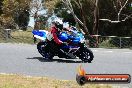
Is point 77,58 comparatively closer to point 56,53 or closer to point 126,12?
point 56,53

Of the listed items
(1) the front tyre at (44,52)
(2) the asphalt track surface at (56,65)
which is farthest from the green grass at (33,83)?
(1) the front tyre at (44,52)

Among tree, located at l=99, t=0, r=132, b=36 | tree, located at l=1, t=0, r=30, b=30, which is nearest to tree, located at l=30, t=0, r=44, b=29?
tree, located at l=1, t=0, r=30, b=30

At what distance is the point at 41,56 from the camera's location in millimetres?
17266

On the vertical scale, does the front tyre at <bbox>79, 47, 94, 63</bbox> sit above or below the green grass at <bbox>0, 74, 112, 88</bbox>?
below

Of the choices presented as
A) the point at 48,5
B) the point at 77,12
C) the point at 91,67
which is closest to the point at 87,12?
the point at 77,12

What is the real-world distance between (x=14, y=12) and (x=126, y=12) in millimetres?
22682

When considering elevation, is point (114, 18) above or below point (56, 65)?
below

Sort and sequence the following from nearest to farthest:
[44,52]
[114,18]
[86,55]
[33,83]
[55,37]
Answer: [33,83]
[86,55]
[55,37]
[44,52]
[114,18]

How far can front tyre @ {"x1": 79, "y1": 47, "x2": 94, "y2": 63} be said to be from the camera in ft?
52.1

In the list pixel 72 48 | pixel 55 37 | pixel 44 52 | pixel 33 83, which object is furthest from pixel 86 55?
pixel 33 83

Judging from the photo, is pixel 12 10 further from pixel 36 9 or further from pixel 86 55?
pixel 86 55

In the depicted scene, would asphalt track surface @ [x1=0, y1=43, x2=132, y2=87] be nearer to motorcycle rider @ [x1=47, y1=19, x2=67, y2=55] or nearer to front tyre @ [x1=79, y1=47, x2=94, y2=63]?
front tyre @ [x1=79, y1=47, x2=94, y2=63]

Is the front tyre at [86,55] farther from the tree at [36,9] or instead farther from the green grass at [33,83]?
the tree at [36,9]

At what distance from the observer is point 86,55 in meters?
16.0
